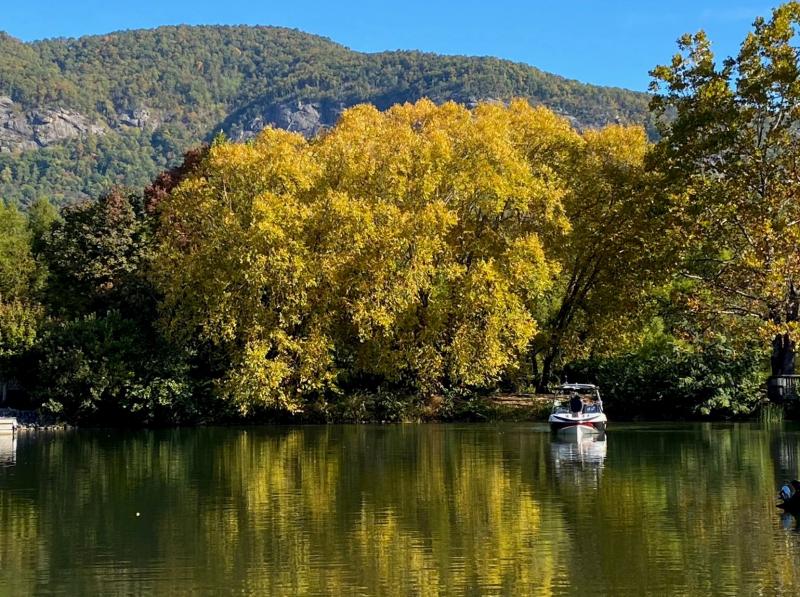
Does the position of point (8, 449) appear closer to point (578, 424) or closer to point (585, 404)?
point (578, 424)

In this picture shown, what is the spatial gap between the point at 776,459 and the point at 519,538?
14.1 m

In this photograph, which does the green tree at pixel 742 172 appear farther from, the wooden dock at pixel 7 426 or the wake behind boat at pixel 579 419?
the wooden dock at pixel 7 426

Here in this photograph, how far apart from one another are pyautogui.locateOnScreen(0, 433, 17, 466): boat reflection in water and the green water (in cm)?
28

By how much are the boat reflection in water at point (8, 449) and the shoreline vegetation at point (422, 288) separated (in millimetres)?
5567

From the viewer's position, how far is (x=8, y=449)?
35.3 m

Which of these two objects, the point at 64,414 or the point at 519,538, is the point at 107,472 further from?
the point at 64,414

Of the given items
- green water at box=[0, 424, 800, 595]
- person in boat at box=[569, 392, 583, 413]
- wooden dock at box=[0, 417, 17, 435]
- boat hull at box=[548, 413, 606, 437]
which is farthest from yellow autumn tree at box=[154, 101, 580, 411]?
green water at box=[0, 424, 800, 595]

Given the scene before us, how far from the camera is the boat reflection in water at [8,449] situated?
30.8 meters

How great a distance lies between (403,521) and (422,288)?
2761 cm

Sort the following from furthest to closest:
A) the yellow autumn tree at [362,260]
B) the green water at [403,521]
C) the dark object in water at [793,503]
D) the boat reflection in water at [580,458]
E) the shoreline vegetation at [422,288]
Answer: the yellow autumn tree at [362,260]
the shoreline vegetation at [422,288]
the boat reflection in water at [580,458]
the dark object in water at [793,503]
the green water at [403,521]

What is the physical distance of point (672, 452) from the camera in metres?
30.9

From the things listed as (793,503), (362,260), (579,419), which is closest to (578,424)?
(579,419)

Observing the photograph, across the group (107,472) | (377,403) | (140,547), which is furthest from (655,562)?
(377,403)

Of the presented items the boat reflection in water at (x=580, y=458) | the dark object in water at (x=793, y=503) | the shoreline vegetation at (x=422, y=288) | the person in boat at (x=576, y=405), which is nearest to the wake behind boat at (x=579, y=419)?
the person in boat at (x=576, y=405)
